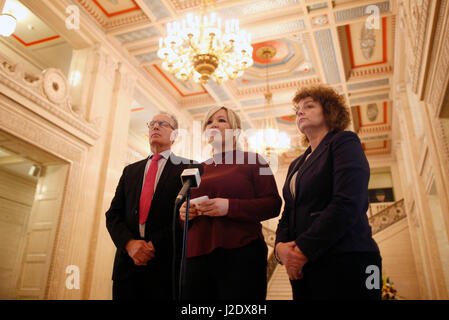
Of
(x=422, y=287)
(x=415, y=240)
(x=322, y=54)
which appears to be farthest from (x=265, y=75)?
(x=422, y=287)

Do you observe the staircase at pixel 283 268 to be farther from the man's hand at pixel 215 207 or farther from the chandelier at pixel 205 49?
the man's hand at pixel 215 207

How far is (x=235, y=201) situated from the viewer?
1.79 metres

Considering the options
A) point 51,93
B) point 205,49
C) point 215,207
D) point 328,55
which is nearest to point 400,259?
point 328,55

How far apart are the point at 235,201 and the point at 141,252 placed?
0.58 meters

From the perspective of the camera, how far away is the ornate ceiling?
662 cm

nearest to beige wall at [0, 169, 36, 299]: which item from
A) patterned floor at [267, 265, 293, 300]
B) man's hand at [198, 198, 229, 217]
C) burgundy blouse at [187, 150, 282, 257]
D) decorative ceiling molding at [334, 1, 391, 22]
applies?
patterned floor at [267, 265, 293, 300]

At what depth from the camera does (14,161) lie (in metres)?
8.73

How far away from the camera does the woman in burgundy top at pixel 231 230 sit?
169cm

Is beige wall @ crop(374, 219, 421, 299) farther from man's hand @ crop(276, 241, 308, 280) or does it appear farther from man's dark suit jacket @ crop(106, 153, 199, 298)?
man's hand @ crop(276, 241, 308, 280)

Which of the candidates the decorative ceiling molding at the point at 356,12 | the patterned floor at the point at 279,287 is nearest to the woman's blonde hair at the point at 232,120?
the decorative ceiling molding at the point at 356,12

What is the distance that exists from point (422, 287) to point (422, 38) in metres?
7.92

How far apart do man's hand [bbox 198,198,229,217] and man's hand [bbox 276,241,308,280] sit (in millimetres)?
342

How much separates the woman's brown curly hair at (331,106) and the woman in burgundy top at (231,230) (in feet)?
1.43

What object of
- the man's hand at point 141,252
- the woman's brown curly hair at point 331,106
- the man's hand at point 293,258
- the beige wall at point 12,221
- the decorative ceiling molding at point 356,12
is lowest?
the man's hand at point 293,258
